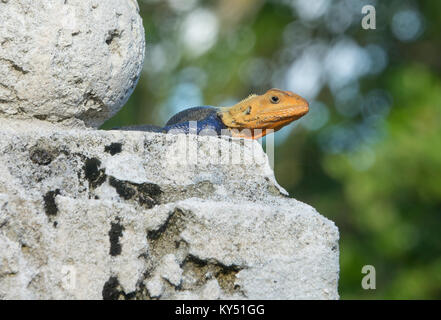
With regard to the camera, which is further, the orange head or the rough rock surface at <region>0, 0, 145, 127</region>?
the orange head

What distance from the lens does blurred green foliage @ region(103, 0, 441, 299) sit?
9758 mm

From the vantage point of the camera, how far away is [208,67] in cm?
1095

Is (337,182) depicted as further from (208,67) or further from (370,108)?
(208,67)

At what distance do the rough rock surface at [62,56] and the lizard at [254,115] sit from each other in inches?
36.8

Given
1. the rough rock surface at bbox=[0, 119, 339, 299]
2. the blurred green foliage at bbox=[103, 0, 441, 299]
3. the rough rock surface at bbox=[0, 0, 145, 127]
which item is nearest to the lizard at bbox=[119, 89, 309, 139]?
the rough rock surface at bbox=[0, 0, 145, 127]

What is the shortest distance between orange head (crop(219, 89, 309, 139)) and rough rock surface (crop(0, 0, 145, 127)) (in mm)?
1155

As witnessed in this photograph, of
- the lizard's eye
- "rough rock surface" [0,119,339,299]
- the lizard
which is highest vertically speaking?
the lizard's eye

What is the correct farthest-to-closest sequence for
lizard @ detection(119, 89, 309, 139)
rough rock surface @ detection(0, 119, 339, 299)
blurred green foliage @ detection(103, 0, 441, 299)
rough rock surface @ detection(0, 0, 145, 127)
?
blurred green foliage @ detection(103, 0, 441, 299) < lizard @ detection(119, 89, 309, 139) < rough rock surface @ detection(0, 0, 145, 127) < rough rock surface @ detection(0, 119, 339, 299)

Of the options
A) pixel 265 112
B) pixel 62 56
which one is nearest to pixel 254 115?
pixel 265 112

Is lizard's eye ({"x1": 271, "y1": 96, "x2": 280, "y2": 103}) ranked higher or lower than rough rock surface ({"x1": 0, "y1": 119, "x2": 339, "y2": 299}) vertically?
higher

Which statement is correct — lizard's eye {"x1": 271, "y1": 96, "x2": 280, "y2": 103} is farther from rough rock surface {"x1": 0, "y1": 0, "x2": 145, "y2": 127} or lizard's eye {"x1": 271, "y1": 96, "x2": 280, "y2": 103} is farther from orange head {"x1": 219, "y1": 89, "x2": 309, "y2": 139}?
rough rock surface {"x1": 0, "y1": 0, "x2": 145, "y2": 127}

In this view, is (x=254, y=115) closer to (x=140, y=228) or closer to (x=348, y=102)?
(x=140, y=228)

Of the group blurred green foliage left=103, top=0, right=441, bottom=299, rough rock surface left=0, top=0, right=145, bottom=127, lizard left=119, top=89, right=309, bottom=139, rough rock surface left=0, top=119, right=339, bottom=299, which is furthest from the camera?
blurred green foliage left=103, top=0, right=441, bottom=299
